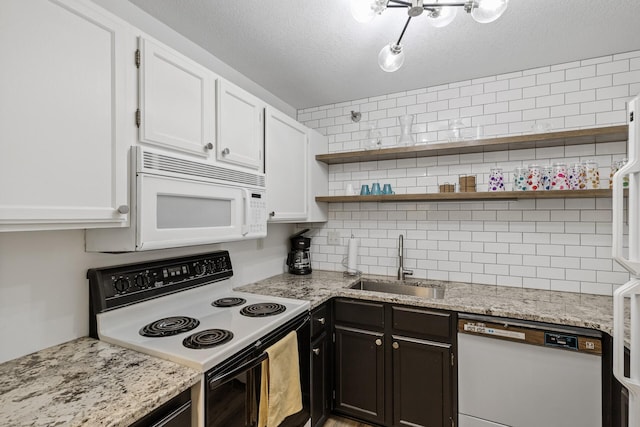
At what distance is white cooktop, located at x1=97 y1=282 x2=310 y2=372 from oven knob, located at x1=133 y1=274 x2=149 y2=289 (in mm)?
96

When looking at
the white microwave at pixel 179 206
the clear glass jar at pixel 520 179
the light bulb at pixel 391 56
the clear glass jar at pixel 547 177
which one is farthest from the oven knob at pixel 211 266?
the clear glass jar at pixel 547 177

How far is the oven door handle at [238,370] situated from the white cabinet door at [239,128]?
1025 mm

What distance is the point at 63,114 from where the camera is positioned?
3.37ft

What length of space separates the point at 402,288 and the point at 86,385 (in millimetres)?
2043

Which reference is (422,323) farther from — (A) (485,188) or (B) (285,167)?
(B) (285,167)

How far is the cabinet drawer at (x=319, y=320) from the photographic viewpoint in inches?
76.0

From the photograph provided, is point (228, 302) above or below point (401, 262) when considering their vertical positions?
below

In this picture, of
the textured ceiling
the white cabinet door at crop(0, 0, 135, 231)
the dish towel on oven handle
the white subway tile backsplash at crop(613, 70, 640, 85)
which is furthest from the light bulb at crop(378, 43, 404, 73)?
the white subway tile backsplash at crop(613, 70, 640, 85)

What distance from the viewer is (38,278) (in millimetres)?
1221

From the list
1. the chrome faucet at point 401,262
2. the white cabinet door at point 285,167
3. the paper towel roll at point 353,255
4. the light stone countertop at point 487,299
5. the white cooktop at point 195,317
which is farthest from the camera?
the paper towel roll at point 353,255

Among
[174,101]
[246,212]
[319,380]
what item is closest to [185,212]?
[246,212]

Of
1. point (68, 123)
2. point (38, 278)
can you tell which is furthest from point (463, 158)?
point (38, 278)

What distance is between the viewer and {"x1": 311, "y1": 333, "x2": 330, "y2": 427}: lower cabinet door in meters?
1.91

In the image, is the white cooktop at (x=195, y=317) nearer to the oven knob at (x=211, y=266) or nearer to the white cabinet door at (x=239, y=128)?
the oven knob at (x=211, y=266)
